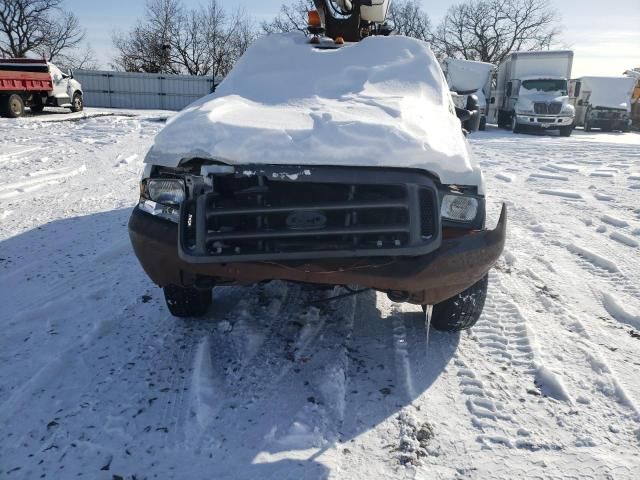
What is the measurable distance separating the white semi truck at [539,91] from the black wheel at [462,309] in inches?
727

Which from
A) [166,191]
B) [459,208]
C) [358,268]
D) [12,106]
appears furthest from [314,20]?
[12,106]

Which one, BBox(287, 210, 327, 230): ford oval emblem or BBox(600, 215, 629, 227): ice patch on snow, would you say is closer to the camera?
BBox(287, 210, 327, 230): ford oval emblem

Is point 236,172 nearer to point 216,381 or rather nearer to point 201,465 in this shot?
point 216,381

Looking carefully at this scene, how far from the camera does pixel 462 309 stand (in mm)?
2844

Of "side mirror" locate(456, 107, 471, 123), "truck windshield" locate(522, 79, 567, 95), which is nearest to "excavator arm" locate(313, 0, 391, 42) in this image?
"side mirror" locate(456, 107, 471, 123)

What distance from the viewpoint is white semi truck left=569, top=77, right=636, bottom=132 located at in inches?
883

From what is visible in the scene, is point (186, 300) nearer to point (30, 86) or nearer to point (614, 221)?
point (614, 221)

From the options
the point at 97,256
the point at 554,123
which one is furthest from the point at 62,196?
the point at 554,123

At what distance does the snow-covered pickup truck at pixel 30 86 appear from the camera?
53.5 ft

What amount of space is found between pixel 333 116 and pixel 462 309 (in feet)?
4.56

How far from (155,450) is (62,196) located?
5338 mm

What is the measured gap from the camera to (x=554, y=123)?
18750 millimetres

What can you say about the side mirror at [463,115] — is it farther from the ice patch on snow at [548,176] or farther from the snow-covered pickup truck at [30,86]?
the snow-covered pickup truck at [30,86]

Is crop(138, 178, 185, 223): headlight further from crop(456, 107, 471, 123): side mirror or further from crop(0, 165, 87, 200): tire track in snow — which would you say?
crop(0, 165, 87, 200): tire track in snow
